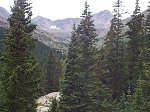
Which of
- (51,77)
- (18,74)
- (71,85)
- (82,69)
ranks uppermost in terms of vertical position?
(18,74)

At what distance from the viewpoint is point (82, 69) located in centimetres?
3828

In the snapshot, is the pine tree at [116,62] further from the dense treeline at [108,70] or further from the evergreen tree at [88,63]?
the evergreen tree at [88,63]

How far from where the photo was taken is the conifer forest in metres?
21.2

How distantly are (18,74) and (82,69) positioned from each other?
1819 cm

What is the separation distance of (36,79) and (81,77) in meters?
13.7

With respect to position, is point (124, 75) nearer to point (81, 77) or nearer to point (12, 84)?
point (81, 77)

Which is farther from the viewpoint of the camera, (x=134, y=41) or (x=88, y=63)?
(x=134, y=41)

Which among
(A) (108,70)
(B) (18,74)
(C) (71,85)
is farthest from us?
(A) (108,70)

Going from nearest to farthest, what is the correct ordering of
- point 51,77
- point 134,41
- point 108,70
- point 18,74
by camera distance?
point 18,74
point 108,70
point 134,41
point 51,77

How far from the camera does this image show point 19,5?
85.6 feet

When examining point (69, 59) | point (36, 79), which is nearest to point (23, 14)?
point (36, 79)

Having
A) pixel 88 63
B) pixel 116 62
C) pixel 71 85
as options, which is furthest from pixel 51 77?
pixel 71 85

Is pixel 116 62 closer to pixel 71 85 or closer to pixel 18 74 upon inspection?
pixel 71 85

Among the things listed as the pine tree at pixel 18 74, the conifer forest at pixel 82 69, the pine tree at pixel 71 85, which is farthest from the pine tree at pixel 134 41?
the pine tree at pixel 18 74
